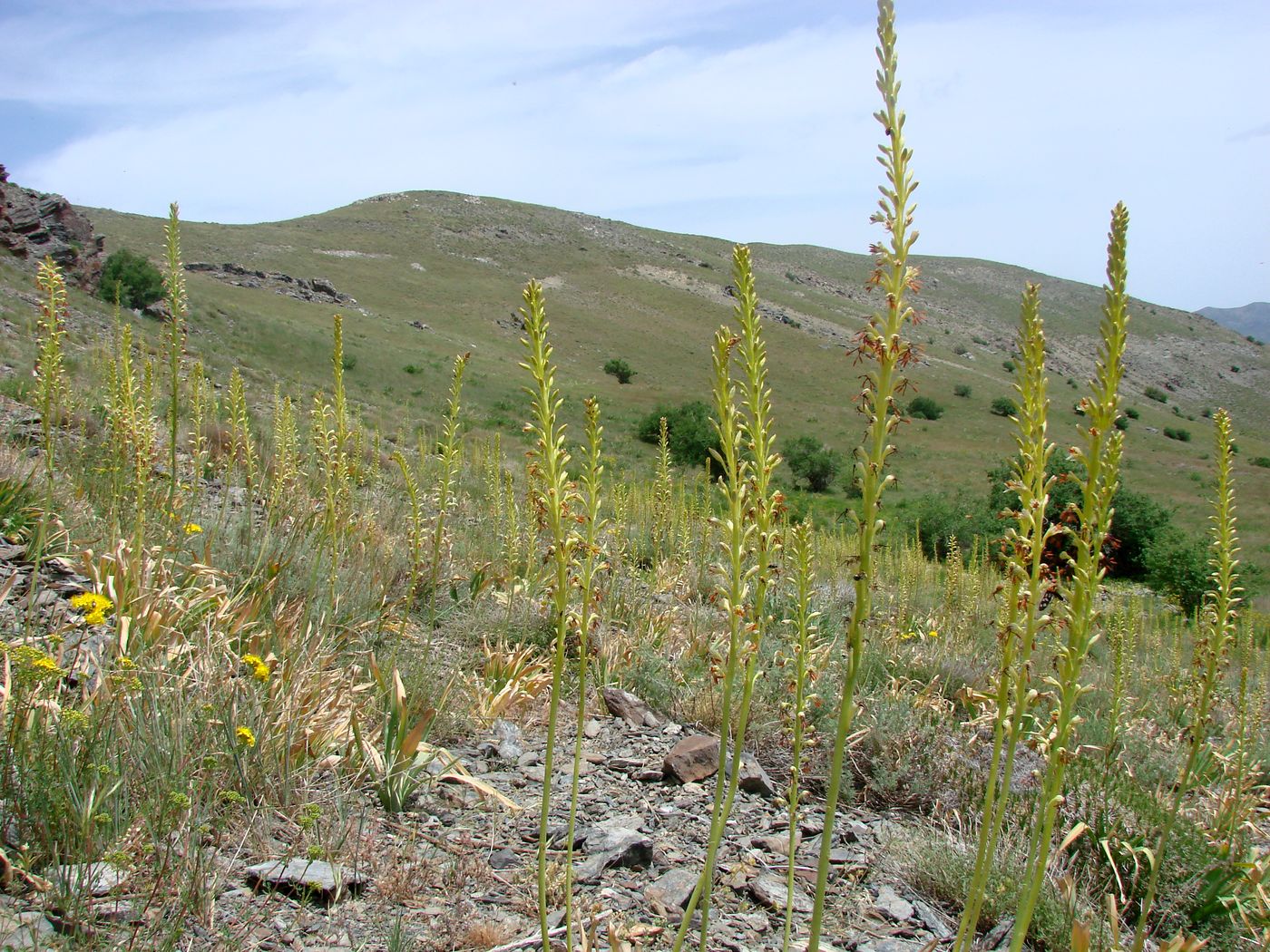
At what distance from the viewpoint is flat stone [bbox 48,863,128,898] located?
210cm

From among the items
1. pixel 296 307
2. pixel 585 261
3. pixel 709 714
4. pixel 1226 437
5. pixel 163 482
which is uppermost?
pixel 585 261

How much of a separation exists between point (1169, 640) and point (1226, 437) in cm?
819

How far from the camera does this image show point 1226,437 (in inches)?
92.9

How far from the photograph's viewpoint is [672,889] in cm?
285

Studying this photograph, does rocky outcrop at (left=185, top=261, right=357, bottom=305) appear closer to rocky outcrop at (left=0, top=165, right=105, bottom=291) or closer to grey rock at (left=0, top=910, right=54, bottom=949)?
rocky outcrop at (left=0, top=165, right=105, bottom=291)

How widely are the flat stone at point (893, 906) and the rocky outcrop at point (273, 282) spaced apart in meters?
58.2

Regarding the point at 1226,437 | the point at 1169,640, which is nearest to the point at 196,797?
the point at 1226,437

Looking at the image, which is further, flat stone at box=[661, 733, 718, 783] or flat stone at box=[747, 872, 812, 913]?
flat stone at box=[661, 733, 718, 783]

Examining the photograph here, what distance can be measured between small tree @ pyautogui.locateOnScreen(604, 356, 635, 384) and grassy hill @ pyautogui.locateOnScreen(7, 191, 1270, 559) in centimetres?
110

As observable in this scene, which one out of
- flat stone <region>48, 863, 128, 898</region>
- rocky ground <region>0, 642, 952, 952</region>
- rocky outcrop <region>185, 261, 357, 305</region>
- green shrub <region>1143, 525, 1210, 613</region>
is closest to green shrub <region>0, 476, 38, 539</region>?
rocky ground <region>0, 642, 952, 952</region>

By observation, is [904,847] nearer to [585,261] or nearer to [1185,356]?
[585,261]

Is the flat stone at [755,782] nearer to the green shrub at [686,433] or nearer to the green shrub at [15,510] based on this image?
the green shrub at [15,510]

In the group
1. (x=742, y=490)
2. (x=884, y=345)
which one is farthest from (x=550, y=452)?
(x=884, y=345)

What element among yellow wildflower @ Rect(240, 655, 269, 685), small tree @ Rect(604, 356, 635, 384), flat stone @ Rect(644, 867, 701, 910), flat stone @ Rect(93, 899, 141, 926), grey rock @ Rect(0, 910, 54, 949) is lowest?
flat stone @ Rect(644, 867, 701, 910)
